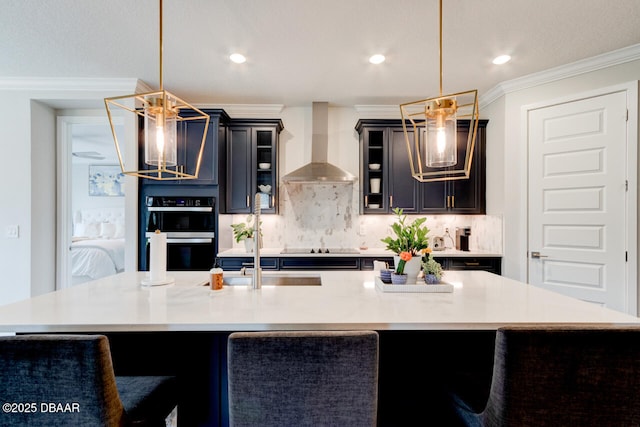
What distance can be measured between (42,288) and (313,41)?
3.77 m

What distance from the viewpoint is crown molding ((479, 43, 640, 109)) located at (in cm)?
268

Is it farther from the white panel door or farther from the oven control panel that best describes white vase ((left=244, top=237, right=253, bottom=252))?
the white panel door

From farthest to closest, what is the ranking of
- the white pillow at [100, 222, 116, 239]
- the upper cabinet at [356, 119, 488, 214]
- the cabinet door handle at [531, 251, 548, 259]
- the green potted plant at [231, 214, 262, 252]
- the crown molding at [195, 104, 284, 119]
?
the crown molding at [195, 104, 284, 119] → the upper cabinet at [356, 119, 488, 214] → the white pillow at [100, 222, 116, 239] → the green potted plant at [231, 214, 262, 252] → the cabinet door handle at [531, 251, 548, 259]

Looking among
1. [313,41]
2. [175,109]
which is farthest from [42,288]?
[313,41]

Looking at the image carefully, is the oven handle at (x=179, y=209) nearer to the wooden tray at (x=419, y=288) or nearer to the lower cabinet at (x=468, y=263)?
the lower cabinet at (x=468, y=263)

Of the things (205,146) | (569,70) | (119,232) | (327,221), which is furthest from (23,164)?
(569,70)

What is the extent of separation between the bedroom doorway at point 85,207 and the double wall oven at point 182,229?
736mm

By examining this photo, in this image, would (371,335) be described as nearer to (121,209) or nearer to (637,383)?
(637,383)

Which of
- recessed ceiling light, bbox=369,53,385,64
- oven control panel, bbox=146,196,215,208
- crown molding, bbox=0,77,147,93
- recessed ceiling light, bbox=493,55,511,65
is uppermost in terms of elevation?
recessed ceiling light, bbox=493,55,511,65

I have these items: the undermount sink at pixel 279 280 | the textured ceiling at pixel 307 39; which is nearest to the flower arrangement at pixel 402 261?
the undermount sink at pixel 279 280

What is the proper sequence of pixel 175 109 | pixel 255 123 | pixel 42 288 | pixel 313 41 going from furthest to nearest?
pixel 255 123, pixel 42 288, pixel 313 41, pixel 175 109

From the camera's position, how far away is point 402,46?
2.59 metres

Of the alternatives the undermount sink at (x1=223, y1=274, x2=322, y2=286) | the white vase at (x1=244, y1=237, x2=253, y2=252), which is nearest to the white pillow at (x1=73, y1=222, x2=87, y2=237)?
the white vase at (x1=244, y1=237, x2=253, y2=252)

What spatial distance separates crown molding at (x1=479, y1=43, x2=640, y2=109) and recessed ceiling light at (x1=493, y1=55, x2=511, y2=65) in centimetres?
49
